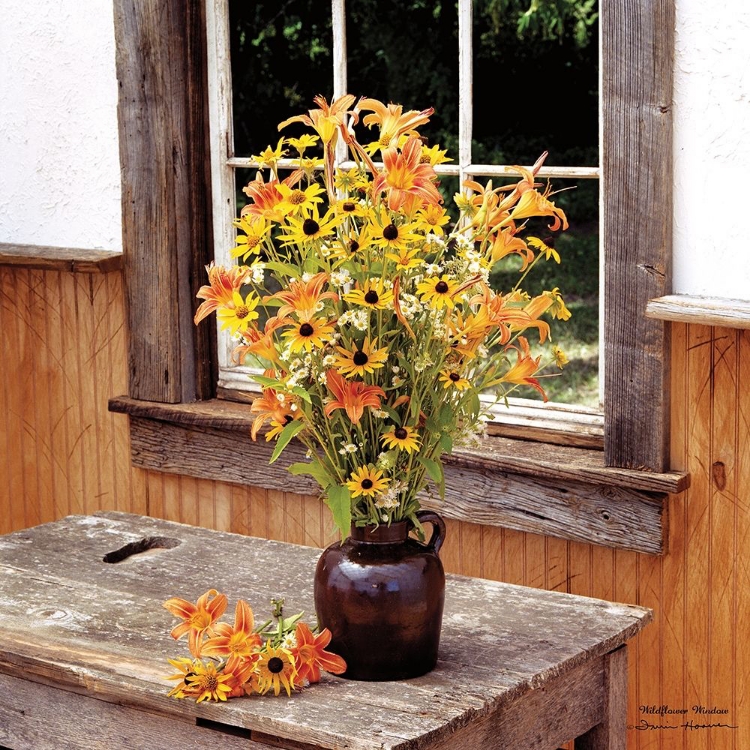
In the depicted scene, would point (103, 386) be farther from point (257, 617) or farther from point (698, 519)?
point (698, 519)

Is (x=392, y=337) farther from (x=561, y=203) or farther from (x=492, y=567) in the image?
(x=561, y=203)

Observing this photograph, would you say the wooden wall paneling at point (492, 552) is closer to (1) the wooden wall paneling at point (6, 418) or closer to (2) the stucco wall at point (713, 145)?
(2) the stucco wall at point (713, 145)

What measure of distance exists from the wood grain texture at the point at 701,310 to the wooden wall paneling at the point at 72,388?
5.35ft

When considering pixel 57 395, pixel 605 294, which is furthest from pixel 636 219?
pixel 57 395

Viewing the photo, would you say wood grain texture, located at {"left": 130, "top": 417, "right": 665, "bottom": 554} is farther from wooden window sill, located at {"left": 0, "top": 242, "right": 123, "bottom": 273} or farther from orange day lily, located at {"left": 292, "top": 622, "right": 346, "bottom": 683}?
orange day lily, located at {"left": 292, "top": 622, "right": 346, "bottom": 683}

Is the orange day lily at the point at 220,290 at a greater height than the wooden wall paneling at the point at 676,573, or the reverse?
the orange day lily at the point at 220,290

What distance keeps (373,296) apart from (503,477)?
45.7 inches

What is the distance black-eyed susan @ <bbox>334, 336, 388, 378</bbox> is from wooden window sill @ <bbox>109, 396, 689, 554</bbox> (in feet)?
3.26

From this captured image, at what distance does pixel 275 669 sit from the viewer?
1.82 m

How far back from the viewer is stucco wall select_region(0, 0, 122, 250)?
3268mm

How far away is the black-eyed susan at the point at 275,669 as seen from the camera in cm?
181

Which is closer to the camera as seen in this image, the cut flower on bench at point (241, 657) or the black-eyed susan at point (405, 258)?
the black-eyed susan at point (405, 258)
